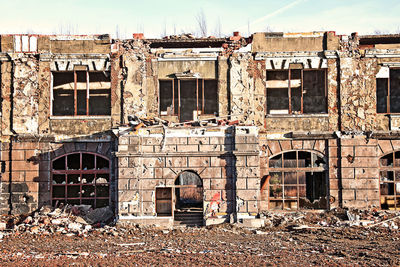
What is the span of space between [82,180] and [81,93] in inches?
124

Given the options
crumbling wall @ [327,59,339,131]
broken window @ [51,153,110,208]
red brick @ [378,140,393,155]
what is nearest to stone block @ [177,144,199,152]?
broken window @ [51,153,110,208]

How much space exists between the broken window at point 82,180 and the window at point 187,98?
119 inches

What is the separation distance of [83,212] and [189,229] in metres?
3.93

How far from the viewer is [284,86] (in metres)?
17.4

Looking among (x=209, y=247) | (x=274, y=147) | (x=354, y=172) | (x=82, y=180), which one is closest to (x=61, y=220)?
(x=82, y=180)

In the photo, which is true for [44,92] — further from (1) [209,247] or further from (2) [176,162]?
(1) [209,247]

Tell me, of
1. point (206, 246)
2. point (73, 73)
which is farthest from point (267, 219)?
point (73, 73)

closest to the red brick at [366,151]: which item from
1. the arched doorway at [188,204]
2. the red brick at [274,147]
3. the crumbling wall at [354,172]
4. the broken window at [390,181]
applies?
the crumbling wall at [354,172]

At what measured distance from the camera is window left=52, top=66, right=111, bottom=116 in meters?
17.4

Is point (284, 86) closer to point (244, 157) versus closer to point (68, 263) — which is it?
point (244, 157)

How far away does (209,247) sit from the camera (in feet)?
40.1

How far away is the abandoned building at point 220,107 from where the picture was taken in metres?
16.8

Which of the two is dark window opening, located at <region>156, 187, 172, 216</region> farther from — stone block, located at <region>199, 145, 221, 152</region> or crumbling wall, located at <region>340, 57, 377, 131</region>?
crumbling wall, located at <region>340, 57, 377, 131</region>

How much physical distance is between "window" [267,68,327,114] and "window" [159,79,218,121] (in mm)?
2086
